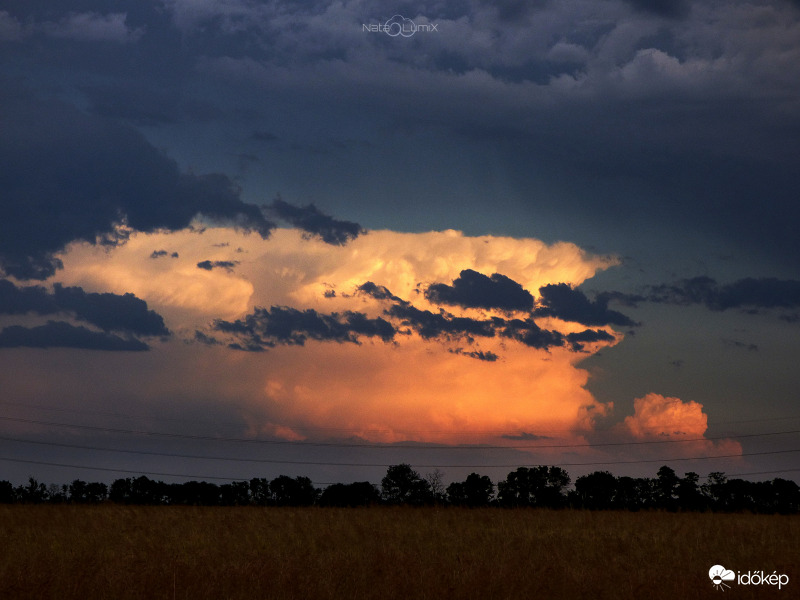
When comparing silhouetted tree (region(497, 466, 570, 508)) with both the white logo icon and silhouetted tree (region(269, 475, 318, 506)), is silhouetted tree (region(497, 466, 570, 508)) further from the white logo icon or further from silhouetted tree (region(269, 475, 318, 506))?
the white logo icon

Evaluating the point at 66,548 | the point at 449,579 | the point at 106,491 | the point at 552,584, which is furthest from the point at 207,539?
the point at 106,491

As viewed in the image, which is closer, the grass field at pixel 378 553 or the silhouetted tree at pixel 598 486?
the grass field at pixel 378 553

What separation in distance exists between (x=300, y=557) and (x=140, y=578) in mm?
4809

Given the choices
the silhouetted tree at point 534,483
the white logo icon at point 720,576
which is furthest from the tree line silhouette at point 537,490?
the white logo icon at point 720,576

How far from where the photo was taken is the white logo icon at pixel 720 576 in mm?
21609

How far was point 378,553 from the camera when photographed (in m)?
25.2

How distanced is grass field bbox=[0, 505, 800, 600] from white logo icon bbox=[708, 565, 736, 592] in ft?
0.93

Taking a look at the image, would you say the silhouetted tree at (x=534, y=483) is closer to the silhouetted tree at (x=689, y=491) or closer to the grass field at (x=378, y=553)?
the silhouetted tree at (x=689, y=491)

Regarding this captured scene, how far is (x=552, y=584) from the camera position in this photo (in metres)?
21.1

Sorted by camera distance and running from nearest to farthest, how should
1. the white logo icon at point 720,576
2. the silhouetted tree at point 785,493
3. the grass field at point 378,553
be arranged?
the grass field at point 378,553 → the white logo icon at point 720,576 → the silhouetted tree at point 785,493

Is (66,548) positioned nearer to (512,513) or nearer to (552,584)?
(552,584)

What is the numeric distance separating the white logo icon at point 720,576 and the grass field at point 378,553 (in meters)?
0.28

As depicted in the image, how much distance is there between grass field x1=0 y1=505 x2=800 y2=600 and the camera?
2072 cm

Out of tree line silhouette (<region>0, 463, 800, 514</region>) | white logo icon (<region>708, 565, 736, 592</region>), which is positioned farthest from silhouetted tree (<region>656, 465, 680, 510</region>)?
white logo icon (<region>708, 565, 736, 592</region>)
